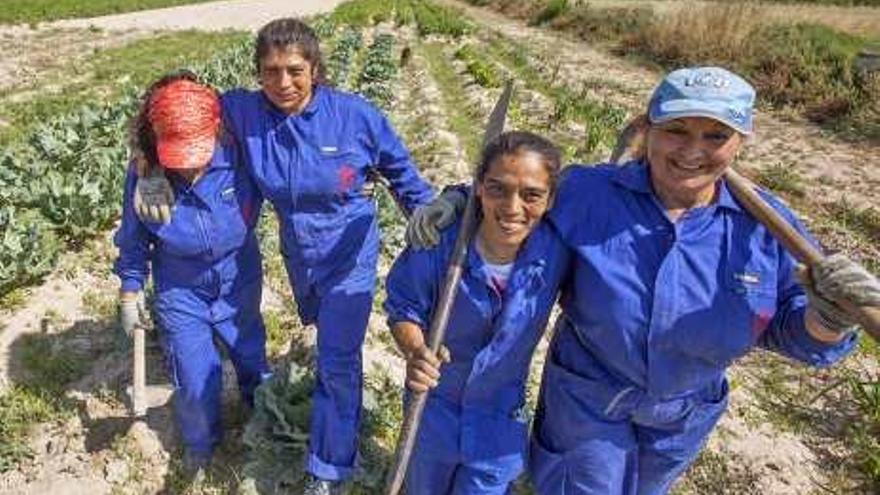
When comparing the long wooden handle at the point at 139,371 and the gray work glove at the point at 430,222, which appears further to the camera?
the long wooden handle at the point at 139,371

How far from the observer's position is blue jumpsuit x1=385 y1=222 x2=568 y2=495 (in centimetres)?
254

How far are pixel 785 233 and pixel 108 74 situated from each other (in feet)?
42.2

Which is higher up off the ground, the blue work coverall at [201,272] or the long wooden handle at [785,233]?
the long wooden handle at [785,233]

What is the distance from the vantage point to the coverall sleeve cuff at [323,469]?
358 centimetres

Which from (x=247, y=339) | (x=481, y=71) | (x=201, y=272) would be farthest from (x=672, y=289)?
(x=481, y=71)

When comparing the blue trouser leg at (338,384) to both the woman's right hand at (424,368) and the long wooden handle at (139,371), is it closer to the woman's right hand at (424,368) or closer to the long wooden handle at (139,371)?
the long wooden handle at (139,371)

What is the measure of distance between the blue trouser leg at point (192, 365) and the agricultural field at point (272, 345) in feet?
0.72

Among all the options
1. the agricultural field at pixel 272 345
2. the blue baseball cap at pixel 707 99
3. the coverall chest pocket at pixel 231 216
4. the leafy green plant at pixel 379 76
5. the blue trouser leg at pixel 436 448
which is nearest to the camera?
the blue baseball cap at pixel 707 99

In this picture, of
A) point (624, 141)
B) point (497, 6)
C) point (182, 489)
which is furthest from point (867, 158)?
point (497, 6)

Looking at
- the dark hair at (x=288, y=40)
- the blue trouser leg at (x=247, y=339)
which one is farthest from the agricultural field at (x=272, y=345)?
the dark hair at (x=288, y=40)

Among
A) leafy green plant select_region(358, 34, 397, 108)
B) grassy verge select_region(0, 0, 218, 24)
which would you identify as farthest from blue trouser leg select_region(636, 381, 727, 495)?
grassy verge select_region(0, 0, 218, 24)

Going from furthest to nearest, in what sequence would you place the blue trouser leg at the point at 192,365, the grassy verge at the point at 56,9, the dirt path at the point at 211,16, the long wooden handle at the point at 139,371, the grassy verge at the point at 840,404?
the dirt path at the point at 211,16 < the grassy verge at the point at 56,9 < the grassy verge at the point at 840,404 < the long wooden handle at the point at 139,371 < the blue trouser leg at the point at 192,365

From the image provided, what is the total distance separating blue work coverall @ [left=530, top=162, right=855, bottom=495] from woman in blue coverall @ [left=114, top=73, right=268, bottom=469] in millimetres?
1486

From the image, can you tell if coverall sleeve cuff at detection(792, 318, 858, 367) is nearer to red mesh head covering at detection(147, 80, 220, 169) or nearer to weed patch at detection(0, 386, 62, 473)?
red mesh head covering at detection(147, 80, 220, 169)
